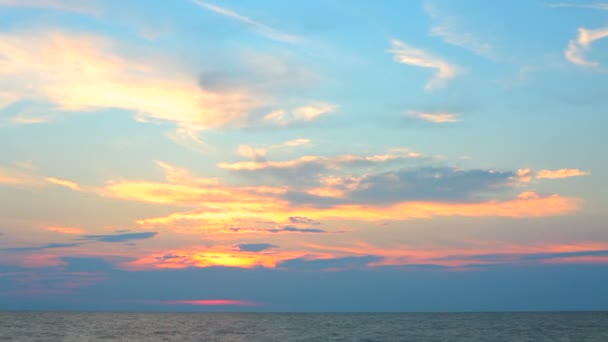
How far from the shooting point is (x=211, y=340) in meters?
126

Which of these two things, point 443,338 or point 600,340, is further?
point 443,338

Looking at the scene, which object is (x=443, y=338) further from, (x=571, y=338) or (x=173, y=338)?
(x=173, y=338)

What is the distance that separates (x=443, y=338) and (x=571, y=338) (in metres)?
25.6

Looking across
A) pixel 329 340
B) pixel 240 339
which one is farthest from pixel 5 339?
pixel 329 340

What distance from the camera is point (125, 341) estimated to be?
4742 inches

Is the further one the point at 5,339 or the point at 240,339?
the point at 240,339

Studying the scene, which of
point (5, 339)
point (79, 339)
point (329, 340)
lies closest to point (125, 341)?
point (79, 339)

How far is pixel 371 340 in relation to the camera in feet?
418

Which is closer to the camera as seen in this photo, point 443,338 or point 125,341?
point 125,341

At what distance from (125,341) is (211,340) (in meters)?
15.9

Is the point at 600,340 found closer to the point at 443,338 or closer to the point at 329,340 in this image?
the point at 443,338

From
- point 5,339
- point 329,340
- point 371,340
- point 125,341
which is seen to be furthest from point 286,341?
point 5,339

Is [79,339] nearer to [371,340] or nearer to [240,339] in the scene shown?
[240,339]

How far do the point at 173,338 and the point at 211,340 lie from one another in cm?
1030
